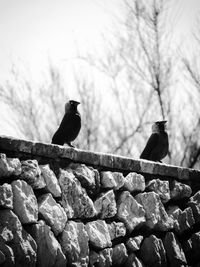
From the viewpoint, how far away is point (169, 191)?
16.3 feet

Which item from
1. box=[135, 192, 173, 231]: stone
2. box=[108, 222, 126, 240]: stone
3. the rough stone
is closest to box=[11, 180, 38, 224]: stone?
box=[108, 222, 126, 240]: stone

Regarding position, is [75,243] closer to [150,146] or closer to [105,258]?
[105,258]

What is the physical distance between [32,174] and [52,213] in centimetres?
39

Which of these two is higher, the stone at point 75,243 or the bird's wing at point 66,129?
the bird's wing at point 66,129

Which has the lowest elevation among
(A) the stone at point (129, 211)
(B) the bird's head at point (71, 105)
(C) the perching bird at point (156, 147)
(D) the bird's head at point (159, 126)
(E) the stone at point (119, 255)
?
(E) the stone at point (119, 255)

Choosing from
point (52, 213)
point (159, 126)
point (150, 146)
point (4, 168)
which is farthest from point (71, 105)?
point (4, 168)

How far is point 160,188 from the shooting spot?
15.9 ft

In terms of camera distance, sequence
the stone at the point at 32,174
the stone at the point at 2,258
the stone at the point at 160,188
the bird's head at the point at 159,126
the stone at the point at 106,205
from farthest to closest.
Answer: the bird's head at the point at 159,126 → the stone at the point at 160,188 → the stone at the point at 106,205 → the stone at the point at 32,174 → the stone at the point at 2,258

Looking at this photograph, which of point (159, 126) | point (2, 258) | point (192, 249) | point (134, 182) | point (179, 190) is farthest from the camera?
point (159, 126)

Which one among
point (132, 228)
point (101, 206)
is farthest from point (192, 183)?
point (101, 206)

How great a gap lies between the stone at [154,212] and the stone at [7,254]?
184 cm

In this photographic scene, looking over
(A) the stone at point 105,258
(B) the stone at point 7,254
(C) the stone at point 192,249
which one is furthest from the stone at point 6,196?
(C) the stone at point 192,249

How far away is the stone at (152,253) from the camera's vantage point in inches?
173

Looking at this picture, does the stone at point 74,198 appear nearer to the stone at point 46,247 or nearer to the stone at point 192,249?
the stone at point 46,247
